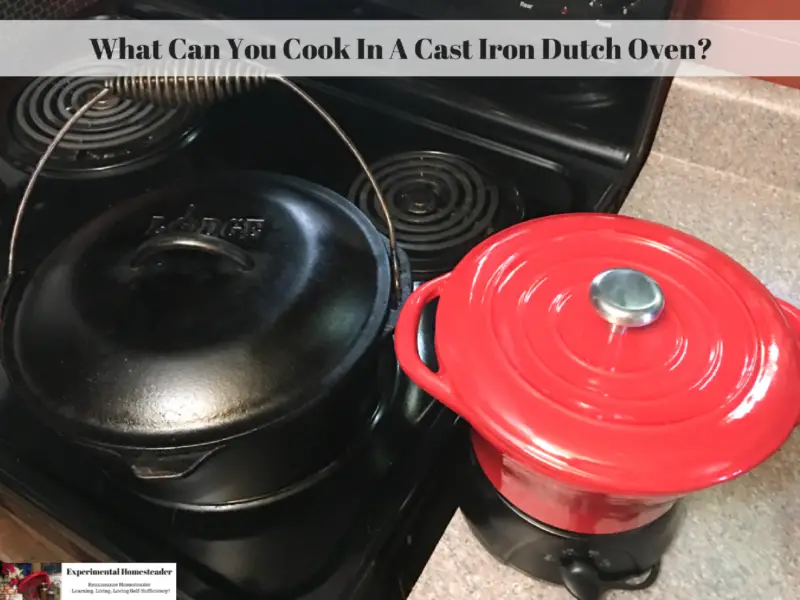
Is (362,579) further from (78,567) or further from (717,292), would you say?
(717,292)

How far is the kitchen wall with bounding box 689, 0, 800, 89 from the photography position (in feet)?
2.17

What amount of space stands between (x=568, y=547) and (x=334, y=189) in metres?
0.53

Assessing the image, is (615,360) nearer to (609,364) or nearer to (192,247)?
(609,364)

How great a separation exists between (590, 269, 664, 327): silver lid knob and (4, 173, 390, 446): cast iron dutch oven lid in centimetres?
21

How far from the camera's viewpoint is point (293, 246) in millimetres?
588

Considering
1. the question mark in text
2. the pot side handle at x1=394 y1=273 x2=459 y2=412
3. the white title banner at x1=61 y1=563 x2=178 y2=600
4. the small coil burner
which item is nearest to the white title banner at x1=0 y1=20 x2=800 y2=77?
the question mark in text

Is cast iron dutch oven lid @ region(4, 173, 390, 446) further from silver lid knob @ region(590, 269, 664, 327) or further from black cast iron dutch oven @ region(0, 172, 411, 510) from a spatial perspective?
silver lid knob @ region(590, 269, 664, 327)

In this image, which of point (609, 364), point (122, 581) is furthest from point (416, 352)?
point (122, 581)

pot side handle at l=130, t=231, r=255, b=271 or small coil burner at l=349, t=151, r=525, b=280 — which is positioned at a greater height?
pot side handle at l=130, t=231, r=255, b=271

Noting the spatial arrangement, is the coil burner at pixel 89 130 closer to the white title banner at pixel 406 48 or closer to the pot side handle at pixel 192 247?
the white title banner at pixel 406 48

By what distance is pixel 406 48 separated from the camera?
0.90 m

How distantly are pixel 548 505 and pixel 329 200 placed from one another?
331 millimetres

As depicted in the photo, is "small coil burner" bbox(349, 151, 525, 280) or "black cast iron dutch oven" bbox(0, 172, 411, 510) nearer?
"black cast iron dutch oven" bbox(0, 172, 411, 510)

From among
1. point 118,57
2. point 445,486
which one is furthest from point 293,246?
point 118,57
